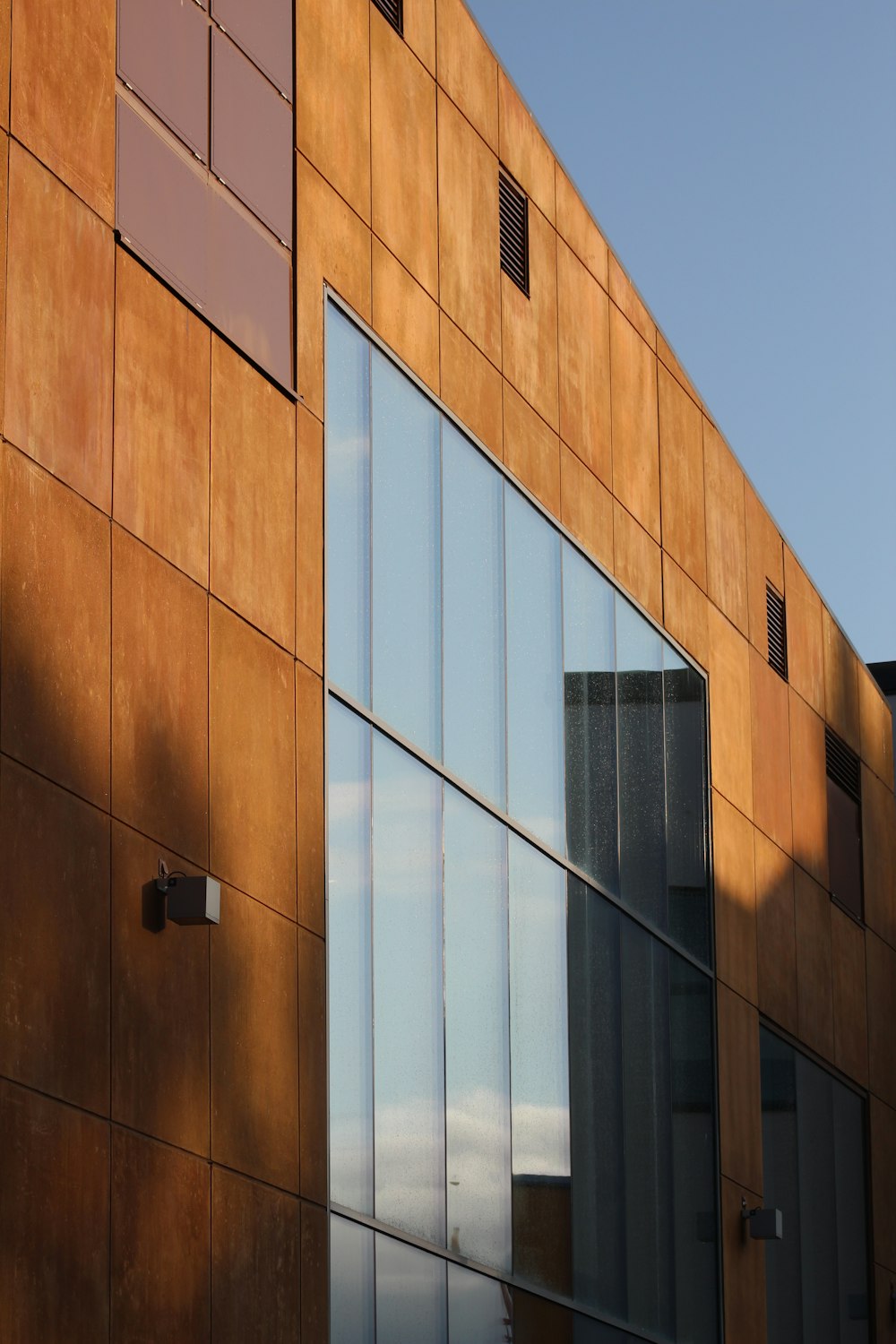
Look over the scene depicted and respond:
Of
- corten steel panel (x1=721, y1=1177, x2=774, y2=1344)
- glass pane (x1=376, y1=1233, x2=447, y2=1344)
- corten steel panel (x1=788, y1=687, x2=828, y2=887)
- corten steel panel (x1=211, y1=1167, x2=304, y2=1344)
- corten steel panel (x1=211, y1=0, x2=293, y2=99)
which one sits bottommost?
corten steel panel (x1=721, y1=1177, x2=774, y2=1344)

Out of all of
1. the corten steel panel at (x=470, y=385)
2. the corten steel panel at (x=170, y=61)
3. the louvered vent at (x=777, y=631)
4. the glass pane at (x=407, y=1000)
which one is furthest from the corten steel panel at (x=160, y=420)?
the louvered vent at (x=777, y=631)

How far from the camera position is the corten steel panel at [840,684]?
2898 centimetres

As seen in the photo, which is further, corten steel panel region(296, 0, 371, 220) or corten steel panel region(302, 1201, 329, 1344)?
corten steel panel region(296, 0, 371, 220)

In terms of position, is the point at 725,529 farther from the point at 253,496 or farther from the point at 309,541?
the point at 253,496

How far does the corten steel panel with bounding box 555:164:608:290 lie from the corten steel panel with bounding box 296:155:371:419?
15.8 feet

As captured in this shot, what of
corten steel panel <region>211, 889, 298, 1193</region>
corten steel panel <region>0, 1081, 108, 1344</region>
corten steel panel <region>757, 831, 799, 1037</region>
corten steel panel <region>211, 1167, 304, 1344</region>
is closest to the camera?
corten steel panel <region>0, 1081, 108, 1344</region>

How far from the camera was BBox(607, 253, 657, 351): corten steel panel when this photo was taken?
21.9 metres

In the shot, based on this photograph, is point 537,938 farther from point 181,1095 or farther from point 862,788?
point 862,788

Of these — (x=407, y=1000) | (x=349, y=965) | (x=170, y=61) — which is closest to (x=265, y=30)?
(x=170, y=61)

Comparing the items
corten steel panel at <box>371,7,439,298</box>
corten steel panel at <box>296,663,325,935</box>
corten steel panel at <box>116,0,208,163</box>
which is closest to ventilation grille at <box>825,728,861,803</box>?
corten steel panel at <box>371,7,439,298</box>

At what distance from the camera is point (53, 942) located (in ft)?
36.3

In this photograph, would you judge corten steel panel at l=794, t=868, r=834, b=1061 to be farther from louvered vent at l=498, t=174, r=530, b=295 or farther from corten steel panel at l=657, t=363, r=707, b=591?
louvered vent at l=498, t=174, r=530, b=295

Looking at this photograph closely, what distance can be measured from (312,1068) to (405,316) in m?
5.99

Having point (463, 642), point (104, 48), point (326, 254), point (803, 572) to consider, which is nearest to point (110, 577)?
point (104, 48)
